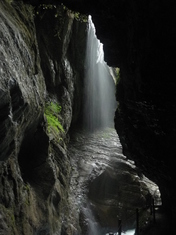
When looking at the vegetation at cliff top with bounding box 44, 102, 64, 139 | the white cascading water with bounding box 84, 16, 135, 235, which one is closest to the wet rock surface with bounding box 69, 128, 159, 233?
the vegetation at cliff top with bounding box 44, 102, 64, 139

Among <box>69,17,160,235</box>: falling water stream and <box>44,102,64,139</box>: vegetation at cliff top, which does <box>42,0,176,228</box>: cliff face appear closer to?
<box>44,102,64,139</box>: vegetation at cliff top

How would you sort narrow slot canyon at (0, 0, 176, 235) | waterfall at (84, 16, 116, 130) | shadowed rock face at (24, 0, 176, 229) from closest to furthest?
1. shadowed rock face at (24, 0, 176, 229)
2. narrow slot canyon at (0, 0, 176, 235)
3. waterfall at (84, 16, 116, 130)

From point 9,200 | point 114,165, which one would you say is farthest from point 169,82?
point 114,165

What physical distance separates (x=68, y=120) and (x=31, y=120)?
379 inches

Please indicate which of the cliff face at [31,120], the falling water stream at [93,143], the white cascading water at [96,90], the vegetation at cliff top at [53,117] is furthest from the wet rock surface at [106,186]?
the white cascading water at [96,90]

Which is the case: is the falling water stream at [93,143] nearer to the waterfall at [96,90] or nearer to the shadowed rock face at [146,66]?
the waterfall at [96,90]

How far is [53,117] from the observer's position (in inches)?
594

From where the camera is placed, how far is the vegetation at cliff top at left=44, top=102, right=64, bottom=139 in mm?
13943

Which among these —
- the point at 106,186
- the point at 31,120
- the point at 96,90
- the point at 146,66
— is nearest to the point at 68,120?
the point at 106,186

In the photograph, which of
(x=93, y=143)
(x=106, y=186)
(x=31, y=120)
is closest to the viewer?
(x=31, y=120)

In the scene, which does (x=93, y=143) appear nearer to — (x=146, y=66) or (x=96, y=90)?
(x=96, y=90)

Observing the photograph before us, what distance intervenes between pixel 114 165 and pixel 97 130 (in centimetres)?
716

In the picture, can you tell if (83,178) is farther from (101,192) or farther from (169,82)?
(169,82)

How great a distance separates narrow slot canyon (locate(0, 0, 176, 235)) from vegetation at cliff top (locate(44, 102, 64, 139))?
0.25 feet
